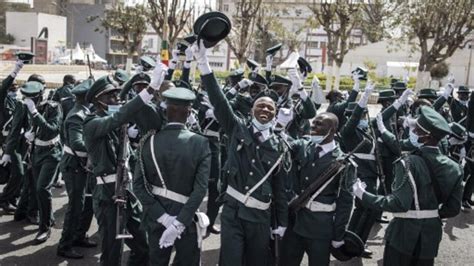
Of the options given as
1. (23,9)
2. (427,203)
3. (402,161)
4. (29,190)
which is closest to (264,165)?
(402,161)

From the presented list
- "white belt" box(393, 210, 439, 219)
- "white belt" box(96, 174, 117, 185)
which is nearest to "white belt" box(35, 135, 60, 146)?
"white belt" box(96, 174, 117, 185)

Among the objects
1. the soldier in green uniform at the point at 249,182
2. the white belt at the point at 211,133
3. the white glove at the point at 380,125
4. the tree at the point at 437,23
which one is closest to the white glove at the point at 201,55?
the soldier in green uniform at the point at 249,182

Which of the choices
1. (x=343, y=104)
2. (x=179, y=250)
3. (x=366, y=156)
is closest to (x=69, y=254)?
(x=179, y=250)

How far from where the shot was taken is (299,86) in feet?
24.4

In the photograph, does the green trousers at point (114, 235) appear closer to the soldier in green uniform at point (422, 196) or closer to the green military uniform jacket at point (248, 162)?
the green military uniform jacket at point (248, 162)

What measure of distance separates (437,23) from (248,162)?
2348 cm

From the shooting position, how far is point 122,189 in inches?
202

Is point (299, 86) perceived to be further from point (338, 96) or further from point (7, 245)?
point (7, 245)

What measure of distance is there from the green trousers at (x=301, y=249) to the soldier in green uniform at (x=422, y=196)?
62cm

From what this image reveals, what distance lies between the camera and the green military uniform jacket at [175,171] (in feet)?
14.3

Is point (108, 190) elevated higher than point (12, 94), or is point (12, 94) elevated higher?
point (12, 94)

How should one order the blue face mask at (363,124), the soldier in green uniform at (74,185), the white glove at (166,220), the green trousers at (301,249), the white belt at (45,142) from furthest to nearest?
1. the blue face mask at (363,124)
2. the white belt at (45,142)
3. the soldier in green uniform at (74,185)
4. the green trousers at (301,249)
5. the white glove at (166,220)

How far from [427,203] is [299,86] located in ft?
10.3

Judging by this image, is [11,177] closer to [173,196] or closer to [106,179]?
[106,179]
